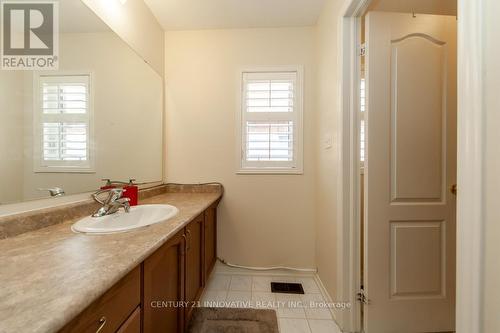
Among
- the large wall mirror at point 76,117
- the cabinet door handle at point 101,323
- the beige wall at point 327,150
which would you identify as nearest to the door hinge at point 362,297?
the beige wall at point 327,150

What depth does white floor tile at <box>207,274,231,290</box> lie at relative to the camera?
1.88 meters

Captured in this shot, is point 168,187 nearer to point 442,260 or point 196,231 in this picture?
point 196,231

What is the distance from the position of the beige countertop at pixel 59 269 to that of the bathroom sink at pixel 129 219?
53 millimetres

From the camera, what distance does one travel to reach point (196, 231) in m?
1.48

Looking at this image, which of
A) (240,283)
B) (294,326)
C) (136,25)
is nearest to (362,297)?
(294,326)

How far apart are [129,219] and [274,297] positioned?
1293 millimetres

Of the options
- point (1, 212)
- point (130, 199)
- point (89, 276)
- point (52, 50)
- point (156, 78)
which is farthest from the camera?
point (156, 78)

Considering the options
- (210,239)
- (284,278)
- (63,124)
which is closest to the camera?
(63,124)

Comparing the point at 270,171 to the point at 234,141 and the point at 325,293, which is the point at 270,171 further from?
the point at 325,293

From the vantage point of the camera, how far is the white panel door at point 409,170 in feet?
4.28

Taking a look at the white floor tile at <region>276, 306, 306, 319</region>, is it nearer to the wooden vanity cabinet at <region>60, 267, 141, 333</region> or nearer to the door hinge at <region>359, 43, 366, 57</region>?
the wooden vanity cabinet at <region>60, 267, 141, 333</region>

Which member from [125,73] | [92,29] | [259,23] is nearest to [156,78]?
[125,73]

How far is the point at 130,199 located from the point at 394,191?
66.5 inches

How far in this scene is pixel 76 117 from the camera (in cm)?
121
